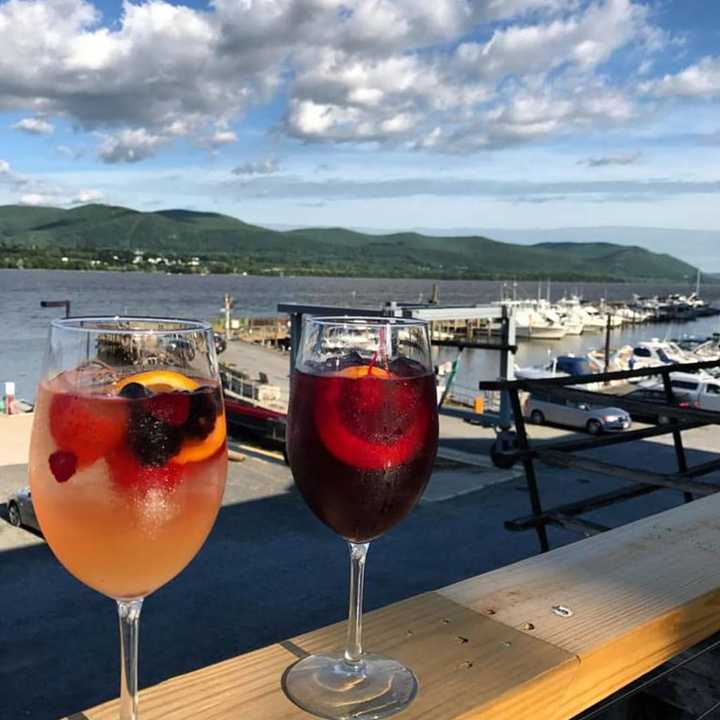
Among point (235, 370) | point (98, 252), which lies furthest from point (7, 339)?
point (98, 252)

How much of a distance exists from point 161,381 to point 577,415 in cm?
1796

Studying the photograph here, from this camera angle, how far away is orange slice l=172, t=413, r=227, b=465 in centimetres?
82

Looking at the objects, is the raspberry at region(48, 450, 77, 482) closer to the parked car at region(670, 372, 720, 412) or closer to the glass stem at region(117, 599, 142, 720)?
the glass stem at region(117, 599, 142, 720)

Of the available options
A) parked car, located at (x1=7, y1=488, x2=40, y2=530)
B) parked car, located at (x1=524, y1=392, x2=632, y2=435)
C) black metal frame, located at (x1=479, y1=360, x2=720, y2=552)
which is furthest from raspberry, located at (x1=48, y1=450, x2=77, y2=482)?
parked car, located at (x1=524, y1=392, x2=632, y2=435)

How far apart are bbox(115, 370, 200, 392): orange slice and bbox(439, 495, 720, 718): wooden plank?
2.09 feet

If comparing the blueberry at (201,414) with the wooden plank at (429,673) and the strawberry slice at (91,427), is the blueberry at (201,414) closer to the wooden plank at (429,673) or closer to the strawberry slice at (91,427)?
the strawberry slice at (91,427)

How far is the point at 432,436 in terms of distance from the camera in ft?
3.44

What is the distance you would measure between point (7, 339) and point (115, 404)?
4828 centimetres

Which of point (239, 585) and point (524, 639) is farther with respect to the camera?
point (239, 585)

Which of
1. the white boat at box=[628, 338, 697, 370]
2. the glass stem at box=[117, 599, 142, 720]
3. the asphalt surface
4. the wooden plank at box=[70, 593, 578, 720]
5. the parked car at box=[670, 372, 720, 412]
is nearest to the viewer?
the glass stem at box=[117, 599, 142, 720]

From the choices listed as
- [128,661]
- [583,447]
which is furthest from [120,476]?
[583,447]

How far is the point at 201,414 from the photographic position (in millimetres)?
843

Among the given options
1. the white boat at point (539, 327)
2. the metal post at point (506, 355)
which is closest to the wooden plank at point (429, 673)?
the metal post at point (506, 355)

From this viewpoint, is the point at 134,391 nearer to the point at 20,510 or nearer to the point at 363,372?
the point at 363,372
